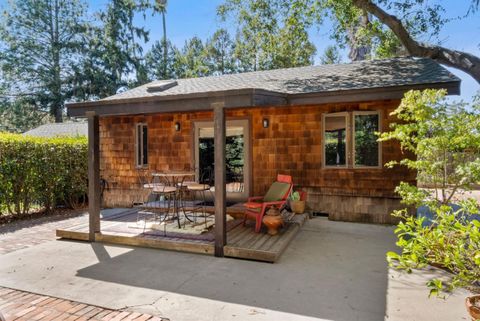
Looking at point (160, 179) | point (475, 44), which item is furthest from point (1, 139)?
point (475, 44)

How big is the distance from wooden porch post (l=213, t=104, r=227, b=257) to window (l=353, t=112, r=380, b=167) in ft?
11.7

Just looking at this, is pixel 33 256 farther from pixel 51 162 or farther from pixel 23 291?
pixel 51 162

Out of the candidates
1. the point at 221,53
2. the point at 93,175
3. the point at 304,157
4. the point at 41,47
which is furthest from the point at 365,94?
the point at 41,47

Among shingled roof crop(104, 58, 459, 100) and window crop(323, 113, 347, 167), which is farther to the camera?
window crop(323, 113, 347, 167)

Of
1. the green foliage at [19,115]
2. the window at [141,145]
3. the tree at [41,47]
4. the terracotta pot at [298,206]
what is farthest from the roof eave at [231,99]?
the green foliage at [19,115]

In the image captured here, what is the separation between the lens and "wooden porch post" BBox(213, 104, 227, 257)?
15.7 feet

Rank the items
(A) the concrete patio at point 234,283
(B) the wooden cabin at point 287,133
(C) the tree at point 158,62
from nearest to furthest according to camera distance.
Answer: (A) the concrete patio at point 234,283 → (B) the wooden cabin at point 287,133 → (C) the tree at point 158,62

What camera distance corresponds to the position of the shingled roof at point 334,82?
5.25 metres

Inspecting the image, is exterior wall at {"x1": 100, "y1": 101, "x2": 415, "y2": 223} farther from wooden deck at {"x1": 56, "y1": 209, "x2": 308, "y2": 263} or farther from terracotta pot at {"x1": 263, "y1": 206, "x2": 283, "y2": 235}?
terracotta pot at {"x1": 263, "y1": 206, "x2": 283, "y2": 235}

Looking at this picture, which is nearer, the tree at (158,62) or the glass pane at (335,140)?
the glass pane at (335,140)

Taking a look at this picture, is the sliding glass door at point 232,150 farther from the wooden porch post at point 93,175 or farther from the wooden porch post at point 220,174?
the wooden porch post at point 220,174

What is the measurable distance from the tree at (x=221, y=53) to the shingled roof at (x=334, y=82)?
18.2 metres

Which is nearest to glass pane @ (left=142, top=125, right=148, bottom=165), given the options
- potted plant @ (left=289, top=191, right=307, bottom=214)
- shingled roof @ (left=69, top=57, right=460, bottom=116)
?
shingled roof @ (left=69, top=57, right=460, bottom=116)

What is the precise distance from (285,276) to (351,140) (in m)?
3.98
